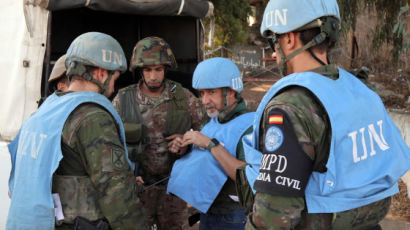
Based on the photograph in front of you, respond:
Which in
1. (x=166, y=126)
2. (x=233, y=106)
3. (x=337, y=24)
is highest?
(x=337, y=24)

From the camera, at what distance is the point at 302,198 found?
150cm

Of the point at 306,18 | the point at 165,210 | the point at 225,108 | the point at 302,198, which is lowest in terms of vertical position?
the point at 165,210

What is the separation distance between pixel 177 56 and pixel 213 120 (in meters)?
2.60

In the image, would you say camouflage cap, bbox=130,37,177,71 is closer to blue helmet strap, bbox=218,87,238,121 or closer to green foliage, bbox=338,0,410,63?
blue helmet strap, bbox=218,87,238,121

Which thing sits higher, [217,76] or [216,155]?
[217,76]

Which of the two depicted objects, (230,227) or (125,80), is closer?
(230,227)

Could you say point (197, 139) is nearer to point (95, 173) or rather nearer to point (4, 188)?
point (95, 173)

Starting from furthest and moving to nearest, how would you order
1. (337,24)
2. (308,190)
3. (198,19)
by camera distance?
(198,19), (337,24), (308,190)

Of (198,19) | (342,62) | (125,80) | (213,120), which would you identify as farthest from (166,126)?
(342,62)

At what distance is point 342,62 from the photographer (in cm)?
1195

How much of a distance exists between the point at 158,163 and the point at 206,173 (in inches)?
43.4

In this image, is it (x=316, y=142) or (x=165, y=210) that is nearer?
(x=316, y=142)

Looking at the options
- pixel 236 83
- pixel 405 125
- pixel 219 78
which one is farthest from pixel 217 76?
pixel 405 125

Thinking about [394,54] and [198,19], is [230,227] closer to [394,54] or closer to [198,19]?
[198,19]
